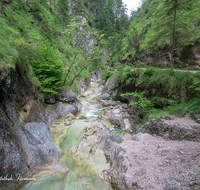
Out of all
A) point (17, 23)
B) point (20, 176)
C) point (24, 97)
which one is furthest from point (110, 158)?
point (17, 23)

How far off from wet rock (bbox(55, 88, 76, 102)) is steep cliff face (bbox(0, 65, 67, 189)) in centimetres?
475

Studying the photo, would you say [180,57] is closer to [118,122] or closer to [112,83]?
[112,83]

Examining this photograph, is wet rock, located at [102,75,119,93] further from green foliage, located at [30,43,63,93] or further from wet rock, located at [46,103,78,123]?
green foliage, located at [30,43,63,93]

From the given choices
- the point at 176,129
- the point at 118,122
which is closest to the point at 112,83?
the point at 118,122

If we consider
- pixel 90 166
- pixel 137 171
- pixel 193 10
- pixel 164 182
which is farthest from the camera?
pixel 193 10

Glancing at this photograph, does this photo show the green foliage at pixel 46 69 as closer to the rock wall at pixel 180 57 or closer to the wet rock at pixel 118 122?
the wet rock at pixel 118 122

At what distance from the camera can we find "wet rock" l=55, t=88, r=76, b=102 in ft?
39.1

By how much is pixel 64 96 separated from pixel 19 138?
25.0 ft

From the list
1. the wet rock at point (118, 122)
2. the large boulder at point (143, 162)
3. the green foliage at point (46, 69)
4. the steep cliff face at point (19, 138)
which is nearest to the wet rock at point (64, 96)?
the green foliage at point (46, 69)

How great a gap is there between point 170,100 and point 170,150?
4.79 metres

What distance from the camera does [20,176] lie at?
4082mm

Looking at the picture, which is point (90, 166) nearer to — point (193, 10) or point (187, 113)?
point (187, 113)

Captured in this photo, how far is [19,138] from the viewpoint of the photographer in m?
4.79

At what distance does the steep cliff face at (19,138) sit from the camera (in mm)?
3818
